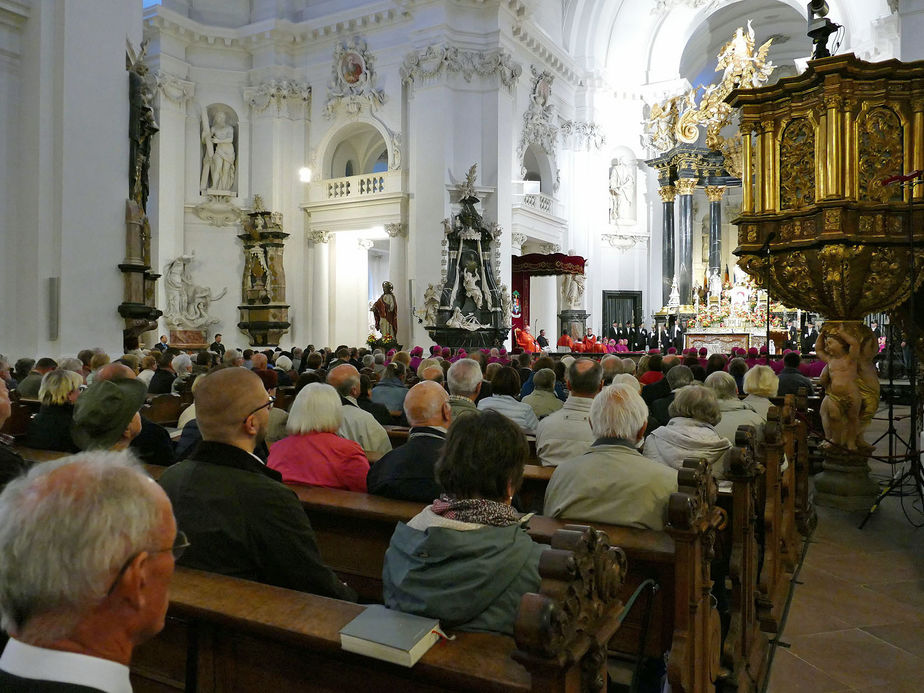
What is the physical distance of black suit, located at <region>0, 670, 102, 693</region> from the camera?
0.96 meters

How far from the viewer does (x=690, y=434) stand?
3.58 m

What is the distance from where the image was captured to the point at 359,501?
2797mm

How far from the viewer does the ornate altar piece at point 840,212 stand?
5.53 metres

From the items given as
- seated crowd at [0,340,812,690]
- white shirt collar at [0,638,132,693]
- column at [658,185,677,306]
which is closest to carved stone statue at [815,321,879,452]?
seated crowd at [0,340,812,690]

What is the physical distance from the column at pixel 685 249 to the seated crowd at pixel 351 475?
17388mm

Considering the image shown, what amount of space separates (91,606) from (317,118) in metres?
18.3

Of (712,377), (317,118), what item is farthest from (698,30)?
(712,377)

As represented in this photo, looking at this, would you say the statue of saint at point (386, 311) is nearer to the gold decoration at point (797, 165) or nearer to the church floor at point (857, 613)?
the gold decoration at point (797, 165)

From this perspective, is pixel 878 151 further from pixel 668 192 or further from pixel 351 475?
pixel 668 192

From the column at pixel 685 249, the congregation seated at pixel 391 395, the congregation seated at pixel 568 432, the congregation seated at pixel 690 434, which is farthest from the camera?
the column at pixel 685 249

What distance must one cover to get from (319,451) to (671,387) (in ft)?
11.2

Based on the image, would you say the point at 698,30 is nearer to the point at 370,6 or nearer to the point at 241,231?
the point at 370,6

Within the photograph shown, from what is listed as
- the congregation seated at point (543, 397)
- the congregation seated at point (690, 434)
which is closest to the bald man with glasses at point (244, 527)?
the congregation seated at point (690, 434)

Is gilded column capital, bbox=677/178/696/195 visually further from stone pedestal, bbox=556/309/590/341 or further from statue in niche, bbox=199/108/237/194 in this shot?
statue in niche, bbox=199/108/237/194
